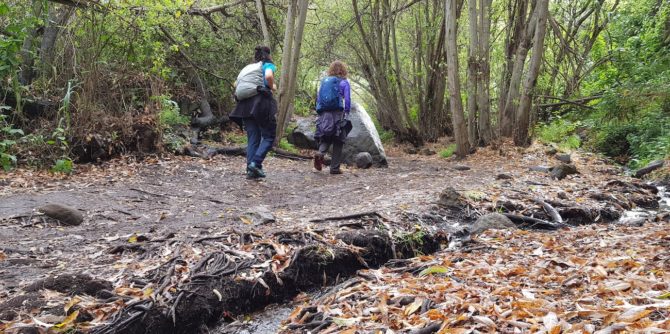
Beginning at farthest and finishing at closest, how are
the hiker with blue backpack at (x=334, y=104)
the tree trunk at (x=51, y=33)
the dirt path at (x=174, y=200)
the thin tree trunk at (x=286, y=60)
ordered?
the thin tree trunk at (x=286, y=60) → the tree trunk at (x=51, y=33) → the hiker with blue backpack at (x=334, y=104) → the dirt path at (x=174, y=200)

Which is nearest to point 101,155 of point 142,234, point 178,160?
point 178,160

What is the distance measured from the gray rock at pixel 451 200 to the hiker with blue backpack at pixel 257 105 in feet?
9.93

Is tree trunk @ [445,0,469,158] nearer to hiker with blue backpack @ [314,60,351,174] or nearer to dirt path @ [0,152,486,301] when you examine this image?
dirt path @ [0,152,486,301]

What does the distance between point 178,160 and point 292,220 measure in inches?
182

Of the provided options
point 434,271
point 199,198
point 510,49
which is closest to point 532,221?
point 434,271

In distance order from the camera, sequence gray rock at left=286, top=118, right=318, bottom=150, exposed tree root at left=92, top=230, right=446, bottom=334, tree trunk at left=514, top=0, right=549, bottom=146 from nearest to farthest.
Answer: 1. exposed tree root at left=92, top=230, right=446, bottom=334
2. tree trunk at left=514, top=0, right=549, bottom=146
3. gray rock at left=286, top=118, right=318, bottom=150

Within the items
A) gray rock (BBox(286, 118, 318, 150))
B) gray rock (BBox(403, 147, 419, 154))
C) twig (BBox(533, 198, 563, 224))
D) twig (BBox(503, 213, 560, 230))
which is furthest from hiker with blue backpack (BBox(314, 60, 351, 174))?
gray rock (BBox(403, 147, 419, 154))

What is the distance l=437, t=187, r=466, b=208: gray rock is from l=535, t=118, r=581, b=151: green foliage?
591 cm

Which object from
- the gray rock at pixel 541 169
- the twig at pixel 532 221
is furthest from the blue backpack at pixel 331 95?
the twig at pixel 532 221

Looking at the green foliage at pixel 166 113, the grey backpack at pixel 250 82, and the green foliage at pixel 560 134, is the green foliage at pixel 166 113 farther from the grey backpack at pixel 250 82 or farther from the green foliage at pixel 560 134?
the green foliage at pixel 560 134

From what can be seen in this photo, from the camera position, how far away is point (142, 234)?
4629mm

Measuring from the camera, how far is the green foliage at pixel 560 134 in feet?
36.5

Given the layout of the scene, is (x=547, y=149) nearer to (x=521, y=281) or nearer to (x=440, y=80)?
(x=440, y=80)

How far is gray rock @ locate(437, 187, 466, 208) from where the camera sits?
5.81m
